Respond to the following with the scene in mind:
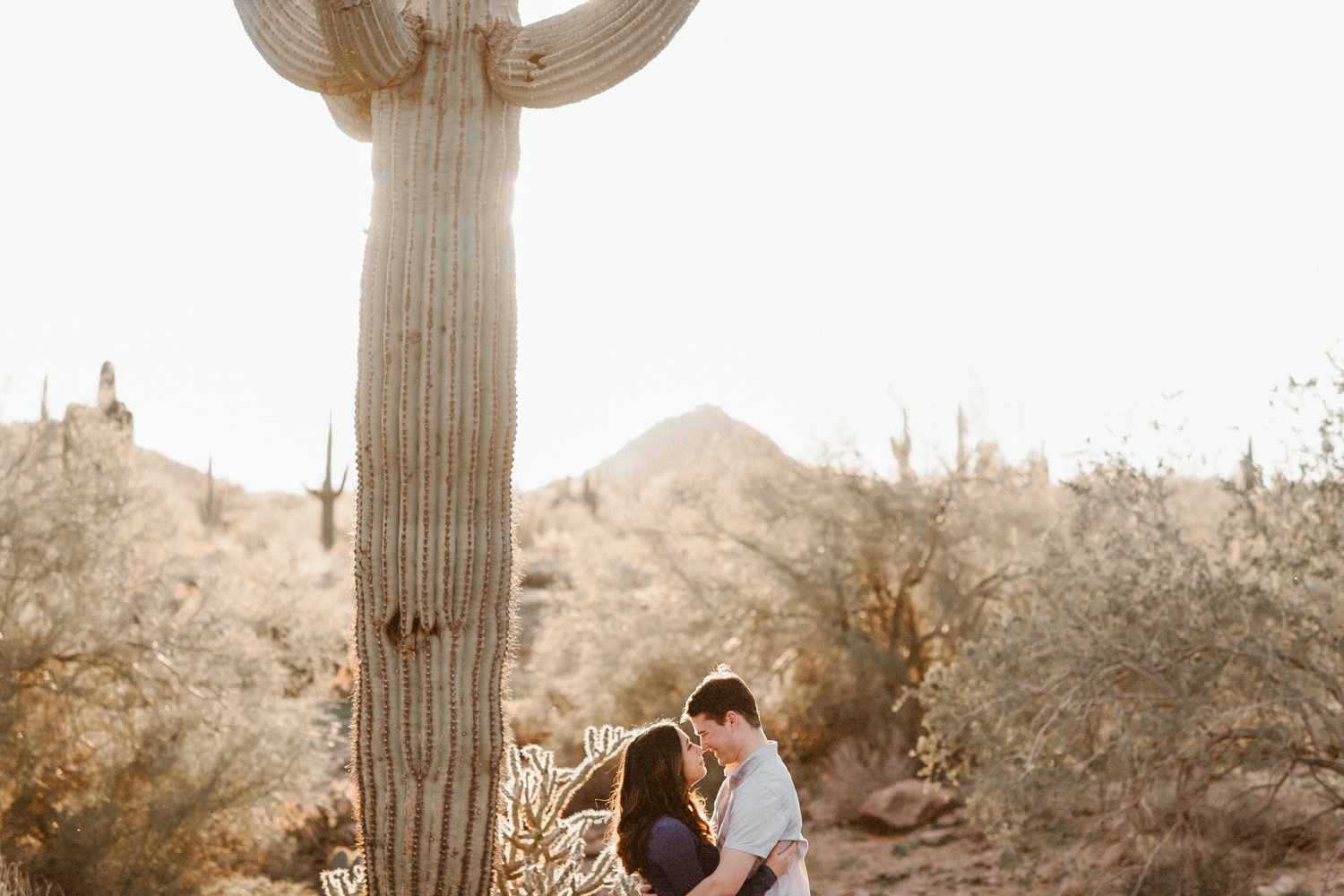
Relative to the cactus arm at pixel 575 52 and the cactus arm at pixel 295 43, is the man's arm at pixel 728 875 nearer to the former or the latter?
the cactus arm at pixel 575 52

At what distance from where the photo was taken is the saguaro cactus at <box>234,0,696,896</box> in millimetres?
Answer: 3258

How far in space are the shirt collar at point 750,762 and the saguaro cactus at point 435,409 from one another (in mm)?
891

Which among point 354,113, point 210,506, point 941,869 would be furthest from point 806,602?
point 210,506

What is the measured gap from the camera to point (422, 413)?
3285 millimetres

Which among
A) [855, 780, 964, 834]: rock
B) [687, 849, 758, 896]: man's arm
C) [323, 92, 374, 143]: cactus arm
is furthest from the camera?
[855, 780, 964, 834]: rock

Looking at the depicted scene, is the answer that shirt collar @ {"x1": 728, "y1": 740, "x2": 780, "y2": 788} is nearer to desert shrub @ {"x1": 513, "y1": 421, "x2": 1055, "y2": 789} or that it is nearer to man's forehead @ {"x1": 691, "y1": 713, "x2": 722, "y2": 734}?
man's forehead @ {"x1": 691, "y1": 713, "x2": 722, "y2": 734}

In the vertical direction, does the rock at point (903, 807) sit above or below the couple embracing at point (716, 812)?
below

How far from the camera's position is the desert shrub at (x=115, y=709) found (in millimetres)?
7371

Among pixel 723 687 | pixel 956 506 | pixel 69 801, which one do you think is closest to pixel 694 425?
pixel 956 506

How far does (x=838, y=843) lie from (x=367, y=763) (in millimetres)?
7570

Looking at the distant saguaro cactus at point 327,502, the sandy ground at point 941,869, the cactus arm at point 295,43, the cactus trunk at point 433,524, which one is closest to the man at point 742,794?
the cactus trunk at point 433,524

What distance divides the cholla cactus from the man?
1298 mm

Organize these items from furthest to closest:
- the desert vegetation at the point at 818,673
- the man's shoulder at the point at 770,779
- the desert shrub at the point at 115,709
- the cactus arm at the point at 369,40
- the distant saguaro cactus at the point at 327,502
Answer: the distant saguaro cactus at the point at 327,502 → the desert shrub at the point at 115,709 → the desert vegetation at the point at 818,673 → the cactus arm at the point at 369,40 → the man's shoulder at the point at 770,779

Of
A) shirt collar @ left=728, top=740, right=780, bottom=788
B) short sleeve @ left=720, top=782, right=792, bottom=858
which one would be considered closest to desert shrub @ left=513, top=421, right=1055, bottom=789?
shirt collar @ left=728, top=740, right=780, bottom=788
